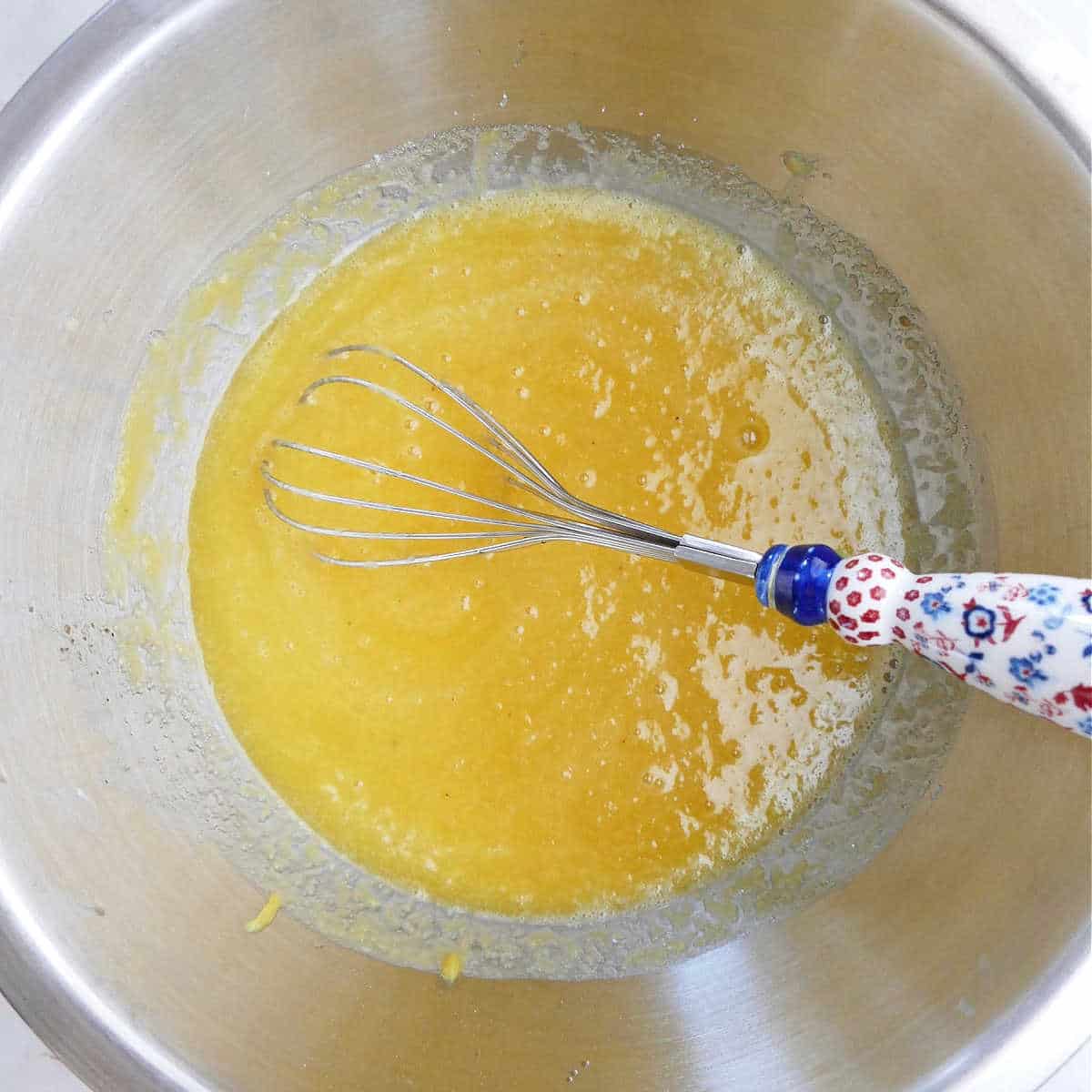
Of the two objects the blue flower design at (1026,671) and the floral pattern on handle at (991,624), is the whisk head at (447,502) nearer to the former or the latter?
the floral pattern on handle at (991,624)

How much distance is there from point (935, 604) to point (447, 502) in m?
0.51

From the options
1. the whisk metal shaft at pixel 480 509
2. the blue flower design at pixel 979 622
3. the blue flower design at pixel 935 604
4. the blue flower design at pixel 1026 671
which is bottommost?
the blue flower design at pixel 1026 671

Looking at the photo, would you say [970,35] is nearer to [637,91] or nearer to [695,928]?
[637,91]

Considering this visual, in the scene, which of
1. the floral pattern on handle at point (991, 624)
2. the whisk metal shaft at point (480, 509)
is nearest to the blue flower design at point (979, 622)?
the floral pattern on handle at point (991, 624)

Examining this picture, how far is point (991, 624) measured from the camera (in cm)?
61

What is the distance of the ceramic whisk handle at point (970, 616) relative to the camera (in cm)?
58

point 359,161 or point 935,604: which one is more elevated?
point 359,161

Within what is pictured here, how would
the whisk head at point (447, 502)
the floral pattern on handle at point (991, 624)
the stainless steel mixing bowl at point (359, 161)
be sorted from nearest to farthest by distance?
the floral pattern on handle at point (991, 624) < the stainless steel mixing bowl at point (359, 161) < the whisk head at point (447, 502)

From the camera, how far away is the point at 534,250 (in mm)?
1012

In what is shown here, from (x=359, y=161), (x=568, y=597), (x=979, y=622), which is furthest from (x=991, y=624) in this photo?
(x=359, y=161)

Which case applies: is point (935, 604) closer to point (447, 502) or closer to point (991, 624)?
point (991, 624)

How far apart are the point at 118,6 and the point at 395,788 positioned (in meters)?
0.74

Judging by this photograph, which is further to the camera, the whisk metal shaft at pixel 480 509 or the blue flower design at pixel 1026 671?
the whisk metal shaft at pixel 480 509

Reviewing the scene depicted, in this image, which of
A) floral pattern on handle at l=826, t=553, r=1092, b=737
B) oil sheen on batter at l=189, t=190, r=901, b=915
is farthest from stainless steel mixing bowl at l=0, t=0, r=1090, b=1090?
floral pattern on handle at l=826, t=553, r=1092, b=737
